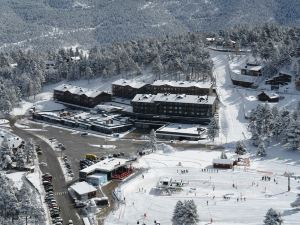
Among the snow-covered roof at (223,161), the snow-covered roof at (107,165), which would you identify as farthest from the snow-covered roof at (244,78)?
the snow-covered roof at (107,165)

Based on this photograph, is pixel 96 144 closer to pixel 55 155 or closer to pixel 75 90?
pixel 55 155

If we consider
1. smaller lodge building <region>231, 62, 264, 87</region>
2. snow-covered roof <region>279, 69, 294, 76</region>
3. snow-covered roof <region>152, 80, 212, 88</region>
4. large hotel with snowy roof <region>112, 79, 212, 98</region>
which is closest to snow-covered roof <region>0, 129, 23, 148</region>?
large hotel with snowy roof <region>112, 79, 212, 98</region>

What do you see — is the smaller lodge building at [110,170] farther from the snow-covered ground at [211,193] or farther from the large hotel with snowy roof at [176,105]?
the large hotel with snowy roof at [176,105]

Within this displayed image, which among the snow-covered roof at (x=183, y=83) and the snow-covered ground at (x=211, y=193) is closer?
the snow-covered ground at (x=211, y=193)

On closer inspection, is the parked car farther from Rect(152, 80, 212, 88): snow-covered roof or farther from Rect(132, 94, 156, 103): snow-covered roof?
Rect(152, 80, 212, 88): snow-covered roof

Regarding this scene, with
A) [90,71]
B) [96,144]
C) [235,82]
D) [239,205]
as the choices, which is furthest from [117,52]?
[239,205]
